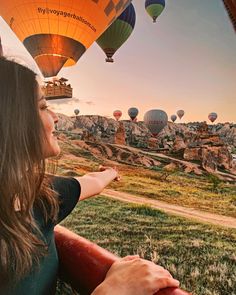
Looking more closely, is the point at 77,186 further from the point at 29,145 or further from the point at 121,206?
the point at 121,206

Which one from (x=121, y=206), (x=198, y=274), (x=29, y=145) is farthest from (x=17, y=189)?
(x=121, y=206)

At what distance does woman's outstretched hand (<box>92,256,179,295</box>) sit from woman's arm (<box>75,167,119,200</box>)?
228 mm

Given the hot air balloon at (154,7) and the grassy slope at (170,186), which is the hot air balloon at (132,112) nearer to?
the hot air balloon at (154,7)

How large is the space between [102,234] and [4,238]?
337 cm

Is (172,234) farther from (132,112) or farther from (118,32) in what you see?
(132,112)

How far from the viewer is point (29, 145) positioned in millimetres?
552

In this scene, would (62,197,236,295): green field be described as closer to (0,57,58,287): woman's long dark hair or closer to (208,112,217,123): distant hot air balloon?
(0,57,58,287): woman's long dark hair

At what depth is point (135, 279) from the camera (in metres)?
0.45

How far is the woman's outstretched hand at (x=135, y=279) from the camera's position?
43cm

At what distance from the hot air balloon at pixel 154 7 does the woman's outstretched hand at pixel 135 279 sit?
42.4 ft

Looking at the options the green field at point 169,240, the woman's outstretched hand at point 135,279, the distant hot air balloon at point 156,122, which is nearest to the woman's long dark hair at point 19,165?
the woman's outstretched hand at point 135,279

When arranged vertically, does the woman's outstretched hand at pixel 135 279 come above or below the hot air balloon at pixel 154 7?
below

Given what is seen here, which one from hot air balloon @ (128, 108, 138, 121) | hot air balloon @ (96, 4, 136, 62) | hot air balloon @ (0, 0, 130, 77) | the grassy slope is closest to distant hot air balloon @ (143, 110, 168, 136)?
hot air balloon @ (128, 108, 138, 121)

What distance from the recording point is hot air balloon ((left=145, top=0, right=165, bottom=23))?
1217cm
